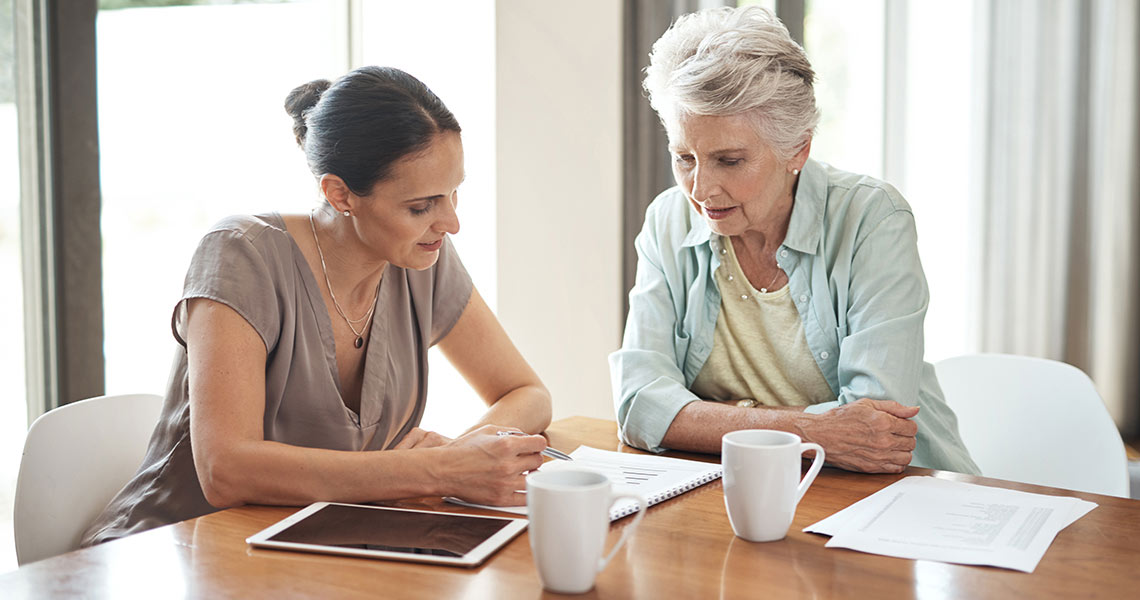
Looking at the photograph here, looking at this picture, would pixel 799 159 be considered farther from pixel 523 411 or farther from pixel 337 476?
pixel 337 476

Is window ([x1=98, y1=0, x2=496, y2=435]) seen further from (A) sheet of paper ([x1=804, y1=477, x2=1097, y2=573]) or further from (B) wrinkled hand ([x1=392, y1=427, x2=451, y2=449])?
(A) sheet of paper ([x1=804, y1=477, x2=1097, y2=573])

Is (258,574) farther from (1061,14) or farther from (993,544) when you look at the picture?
(1061,14)

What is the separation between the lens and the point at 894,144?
13.5 ft

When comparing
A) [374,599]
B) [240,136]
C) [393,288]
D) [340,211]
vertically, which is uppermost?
[240,136]

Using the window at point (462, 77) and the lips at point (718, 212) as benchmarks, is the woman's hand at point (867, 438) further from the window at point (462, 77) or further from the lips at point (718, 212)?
the window at point (462, 77)

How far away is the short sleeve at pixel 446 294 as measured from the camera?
5.51ft

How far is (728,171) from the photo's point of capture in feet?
5.15

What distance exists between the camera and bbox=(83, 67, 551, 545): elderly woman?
1179mm

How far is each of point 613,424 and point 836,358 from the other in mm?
394

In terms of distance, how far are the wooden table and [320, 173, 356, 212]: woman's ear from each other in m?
0.57

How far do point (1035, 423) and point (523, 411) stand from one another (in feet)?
3.20

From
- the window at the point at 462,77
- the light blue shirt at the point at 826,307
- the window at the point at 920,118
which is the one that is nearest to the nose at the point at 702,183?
the light blue shirt at the point at 826,307

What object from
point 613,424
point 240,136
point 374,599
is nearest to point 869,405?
point 613,424

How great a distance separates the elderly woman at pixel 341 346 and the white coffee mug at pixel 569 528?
0.95 feet
